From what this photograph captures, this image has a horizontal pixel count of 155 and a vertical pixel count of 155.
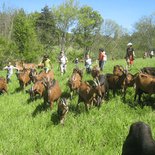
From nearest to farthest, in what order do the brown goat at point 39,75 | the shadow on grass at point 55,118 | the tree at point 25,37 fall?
the shadow on grass at point 55,118
the brown goat at point 39,75
the tree at point 25,37

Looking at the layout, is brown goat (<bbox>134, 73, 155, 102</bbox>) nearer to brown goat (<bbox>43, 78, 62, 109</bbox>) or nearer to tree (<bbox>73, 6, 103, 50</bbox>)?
brown goat (<bbox>43, 78, 62, 109</bbox>)

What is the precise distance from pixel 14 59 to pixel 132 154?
1750 inches

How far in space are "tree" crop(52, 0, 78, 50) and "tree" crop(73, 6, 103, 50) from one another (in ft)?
5.95

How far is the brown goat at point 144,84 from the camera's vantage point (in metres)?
15.1

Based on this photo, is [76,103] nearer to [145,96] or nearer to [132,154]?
[145,96]

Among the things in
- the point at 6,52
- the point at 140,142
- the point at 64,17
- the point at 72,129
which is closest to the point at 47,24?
the point at 64,17

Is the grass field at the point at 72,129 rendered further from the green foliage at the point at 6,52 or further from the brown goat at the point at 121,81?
the green foliage at the point at 6,52

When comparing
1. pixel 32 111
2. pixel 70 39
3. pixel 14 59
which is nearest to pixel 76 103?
pixel 32 111

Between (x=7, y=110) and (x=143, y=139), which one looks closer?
(x=143, y=139)

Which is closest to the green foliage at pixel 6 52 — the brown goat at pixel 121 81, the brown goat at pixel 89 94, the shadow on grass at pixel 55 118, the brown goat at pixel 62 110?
the brown goat at pixel 121 81

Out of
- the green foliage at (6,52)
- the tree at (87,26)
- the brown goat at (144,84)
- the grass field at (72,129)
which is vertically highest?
the tree at (87,26)

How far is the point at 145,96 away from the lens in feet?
53.4

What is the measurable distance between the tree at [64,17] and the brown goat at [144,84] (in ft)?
190

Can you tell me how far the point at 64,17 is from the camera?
7312 cm
